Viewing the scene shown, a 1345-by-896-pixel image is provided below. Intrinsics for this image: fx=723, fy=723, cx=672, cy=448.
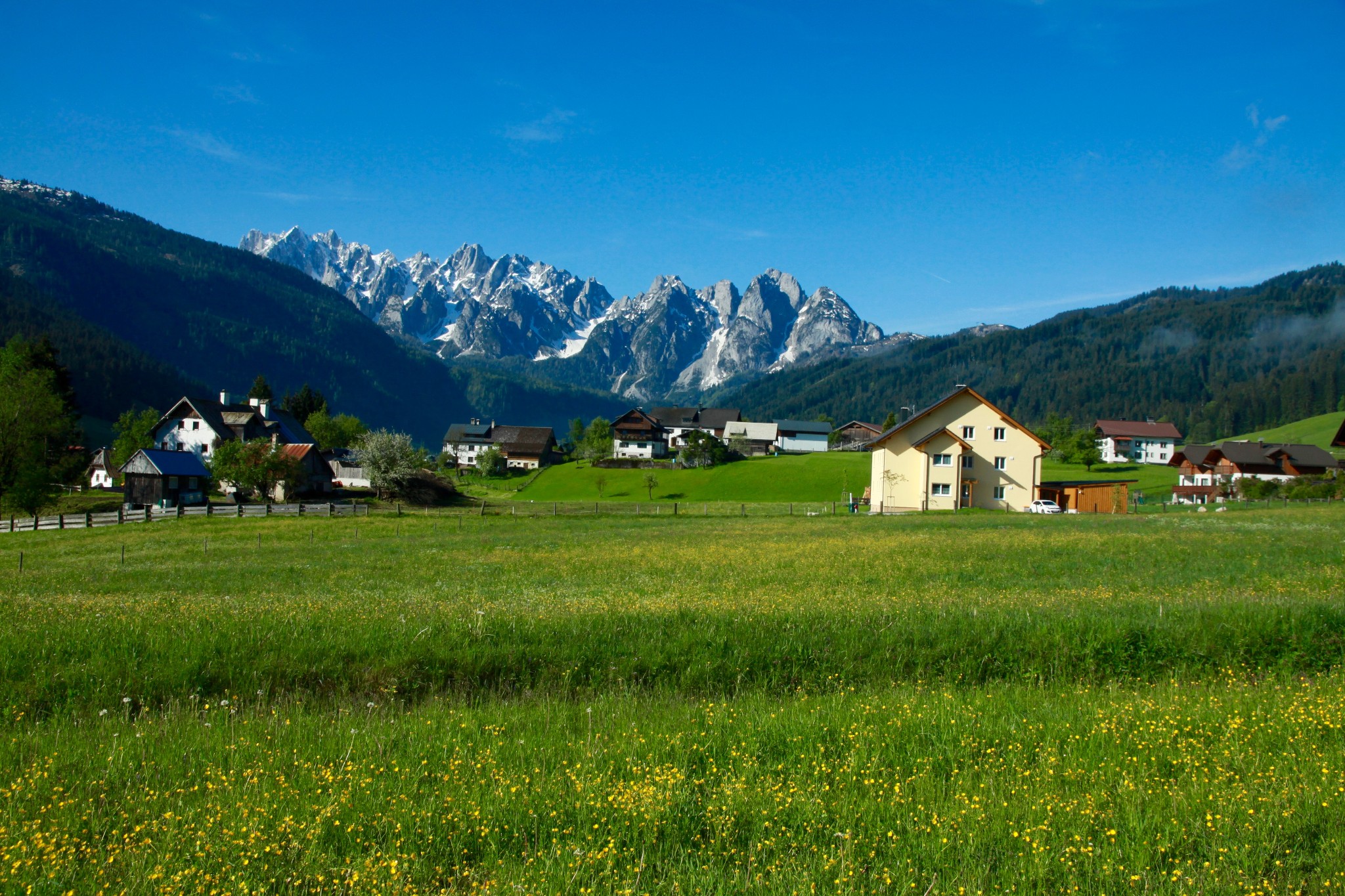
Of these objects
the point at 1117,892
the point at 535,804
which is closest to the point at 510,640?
the point at 535,804

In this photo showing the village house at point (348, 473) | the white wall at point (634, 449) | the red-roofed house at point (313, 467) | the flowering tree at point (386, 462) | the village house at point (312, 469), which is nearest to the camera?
the flowering tree at point (386, 462)

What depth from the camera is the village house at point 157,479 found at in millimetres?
66562

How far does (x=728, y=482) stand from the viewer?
10062 cm

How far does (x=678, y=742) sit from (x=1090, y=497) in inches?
2643

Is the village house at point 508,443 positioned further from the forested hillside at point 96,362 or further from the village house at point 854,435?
the forested hillside at point 96,362

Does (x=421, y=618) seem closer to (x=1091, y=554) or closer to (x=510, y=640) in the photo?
(x=510, y=640)

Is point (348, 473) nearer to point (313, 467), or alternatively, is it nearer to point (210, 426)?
point (313, 467)

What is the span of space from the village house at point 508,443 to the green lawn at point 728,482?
1708 inches

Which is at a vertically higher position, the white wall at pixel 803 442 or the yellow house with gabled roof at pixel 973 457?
the white wall at pixel 803 442

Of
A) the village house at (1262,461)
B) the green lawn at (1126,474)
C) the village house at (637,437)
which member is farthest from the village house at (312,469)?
the village house at (1262,461)

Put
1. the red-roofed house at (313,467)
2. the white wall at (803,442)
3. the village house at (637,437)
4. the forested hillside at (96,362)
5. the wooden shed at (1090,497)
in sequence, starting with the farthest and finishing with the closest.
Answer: the white wall at (803,442) → the forested hillside at (96,362) → the village house at (637,437) → the red-roofed house at (313,467) → the wooden shed at (1090,497)

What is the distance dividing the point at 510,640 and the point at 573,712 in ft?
9.22

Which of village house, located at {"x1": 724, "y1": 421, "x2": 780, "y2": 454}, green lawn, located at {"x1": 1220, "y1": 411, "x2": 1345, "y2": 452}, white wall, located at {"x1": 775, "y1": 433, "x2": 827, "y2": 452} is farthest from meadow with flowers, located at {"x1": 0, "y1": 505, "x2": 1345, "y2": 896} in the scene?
green lawn, located at {"x1": 1220, "y1": 411, "x2": 1345, "y2": 452}

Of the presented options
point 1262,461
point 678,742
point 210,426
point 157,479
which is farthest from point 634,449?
point 678,742
